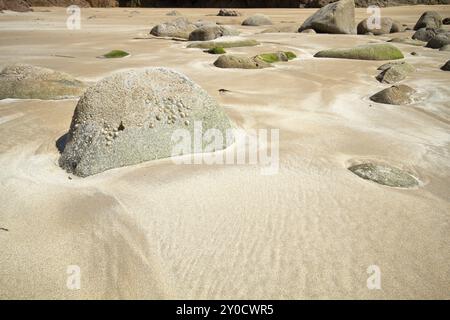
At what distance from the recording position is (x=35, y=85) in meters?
4.71

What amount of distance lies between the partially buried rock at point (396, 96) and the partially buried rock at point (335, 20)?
801cm

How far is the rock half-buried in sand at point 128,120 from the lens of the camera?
288cm

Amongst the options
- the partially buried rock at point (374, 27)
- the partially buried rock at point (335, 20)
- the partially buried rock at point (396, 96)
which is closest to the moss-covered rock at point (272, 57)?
the partially buried rock at point (396, 96)

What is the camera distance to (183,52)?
8594mm

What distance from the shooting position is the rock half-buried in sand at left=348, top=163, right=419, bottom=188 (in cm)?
286

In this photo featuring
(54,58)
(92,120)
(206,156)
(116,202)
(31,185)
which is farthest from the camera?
(54,58)

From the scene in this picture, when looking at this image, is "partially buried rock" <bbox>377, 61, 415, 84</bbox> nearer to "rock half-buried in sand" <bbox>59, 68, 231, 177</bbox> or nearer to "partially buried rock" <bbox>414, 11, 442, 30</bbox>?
"rock half-buried in sand" <bbox>59, 68, 231, 177</bbox>

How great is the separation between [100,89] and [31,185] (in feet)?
3.05

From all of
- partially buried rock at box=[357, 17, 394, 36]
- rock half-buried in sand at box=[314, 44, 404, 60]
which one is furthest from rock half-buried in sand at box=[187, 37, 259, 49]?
partially buried rock at box=[357, 17, 394, 36]

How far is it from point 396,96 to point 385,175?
8.55 ft

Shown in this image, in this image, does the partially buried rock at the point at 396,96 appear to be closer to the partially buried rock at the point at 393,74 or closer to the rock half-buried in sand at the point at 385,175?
the partially buried rock at the point at 393,74

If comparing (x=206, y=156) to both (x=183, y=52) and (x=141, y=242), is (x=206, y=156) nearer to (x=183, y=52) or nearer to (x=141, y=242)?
(x=141, y=242)
